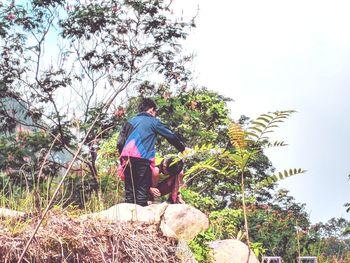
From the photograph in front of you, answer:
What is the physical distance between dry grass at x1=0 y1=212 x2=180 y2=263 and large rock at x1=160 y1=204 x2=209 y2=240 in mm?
1049

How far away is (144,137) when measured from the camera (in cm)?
738

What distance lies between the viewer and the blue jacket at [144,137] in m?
7.39

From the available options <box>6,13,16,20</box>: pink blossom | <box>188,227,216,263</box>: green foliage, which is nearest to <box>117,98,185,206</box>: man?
<box>188,227,216,263</box>: green foliage

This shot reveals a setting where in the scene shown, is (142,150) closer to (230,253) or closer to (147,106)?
(147,106)

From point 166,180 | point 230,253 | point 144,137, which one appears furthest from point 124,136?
point 230,253

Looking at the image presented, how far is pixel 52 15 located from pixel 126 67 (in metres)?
1.88

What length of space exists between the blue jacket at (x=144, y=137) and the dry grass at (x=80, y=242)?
2.36 m

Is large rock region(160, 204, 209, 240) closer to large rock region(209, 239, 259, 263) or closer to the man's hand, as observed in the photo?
large rock region(209, 239, 259, 263)

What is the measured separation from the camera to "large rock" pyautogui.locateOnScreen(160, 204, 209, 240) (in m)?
6.15

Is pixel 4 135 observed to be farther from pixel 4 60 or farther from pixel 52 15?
pixel 52 15

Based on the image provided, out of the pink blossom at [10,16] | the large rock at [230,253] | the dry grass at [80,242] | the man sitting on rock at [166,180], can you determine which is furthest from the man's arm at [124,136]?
the pink blossom at [10,16]

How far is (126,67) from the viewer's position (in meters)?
14.8

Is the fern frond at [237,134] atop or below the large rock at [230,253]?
atop

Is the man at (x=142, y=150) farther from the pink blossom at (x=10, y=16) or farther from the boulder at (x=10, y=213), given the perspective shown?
the pink blossom at (x=10, y=16)
